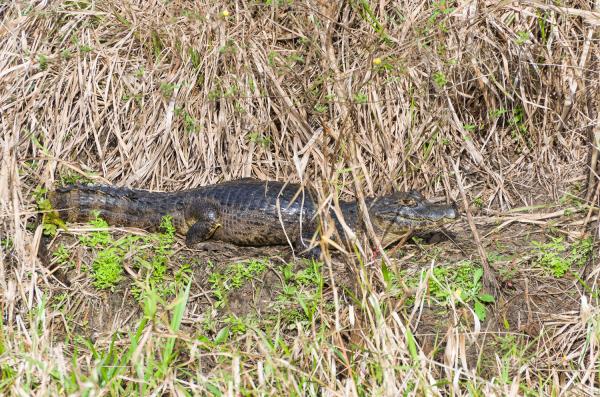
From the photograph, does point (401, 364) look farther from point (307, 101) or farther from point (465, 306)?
point (307, 101)

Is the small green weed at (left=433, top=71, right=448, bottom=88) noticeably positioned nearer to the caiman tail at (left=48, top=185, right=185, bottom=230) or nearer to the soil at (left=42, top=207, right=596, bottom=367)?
the soil at (left=42, top=207, right=596, bottom=367)

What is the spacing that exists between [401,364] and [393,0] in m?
3.02

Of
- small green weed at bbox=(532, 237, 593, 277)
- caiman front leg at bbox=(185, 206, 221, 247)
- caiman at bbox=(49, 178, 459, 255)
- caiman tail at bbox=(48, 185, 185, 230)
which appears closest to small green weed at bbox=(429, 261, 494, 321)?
small green weed at bbox=(532, 237, 593, 277)

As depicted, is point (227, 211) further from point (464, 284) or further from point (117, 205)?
point (464, 284)

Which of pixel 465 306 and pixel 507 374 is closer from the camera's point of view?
pixel 507 374

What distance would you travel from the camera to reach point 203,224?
19.3ft

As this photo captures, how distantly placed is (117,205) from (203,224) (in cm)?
58

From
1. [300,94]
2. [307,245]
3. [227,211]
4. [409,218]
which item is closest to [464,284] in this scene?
[409,218]

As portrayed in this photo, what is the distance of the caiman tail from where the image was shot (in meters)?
5.76

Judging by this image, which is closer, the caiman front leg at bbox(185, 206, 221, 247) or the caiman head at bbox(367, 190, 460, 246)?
the caiman head at bbox(367, 190, 460, 246)

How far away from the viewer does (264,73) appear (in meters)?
6.07

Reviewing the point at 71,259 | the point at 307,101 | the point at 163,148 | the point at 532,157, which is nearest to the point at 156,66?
the point at 163,148

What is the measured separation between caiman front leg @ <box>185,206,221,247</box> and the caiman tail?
0.11m

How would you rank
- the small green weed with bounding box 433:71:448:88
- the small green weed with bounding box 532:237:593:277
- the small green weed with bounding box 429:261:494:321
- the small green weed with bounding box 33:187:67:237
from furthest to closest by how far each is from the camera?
the small green weed with bounding box 33:187:67:237
the small green weed with bounding box 433:71:448:88
the small green weed with bounding box 532:237:593:277
the small green weed with bounding box 429:261:494:321
